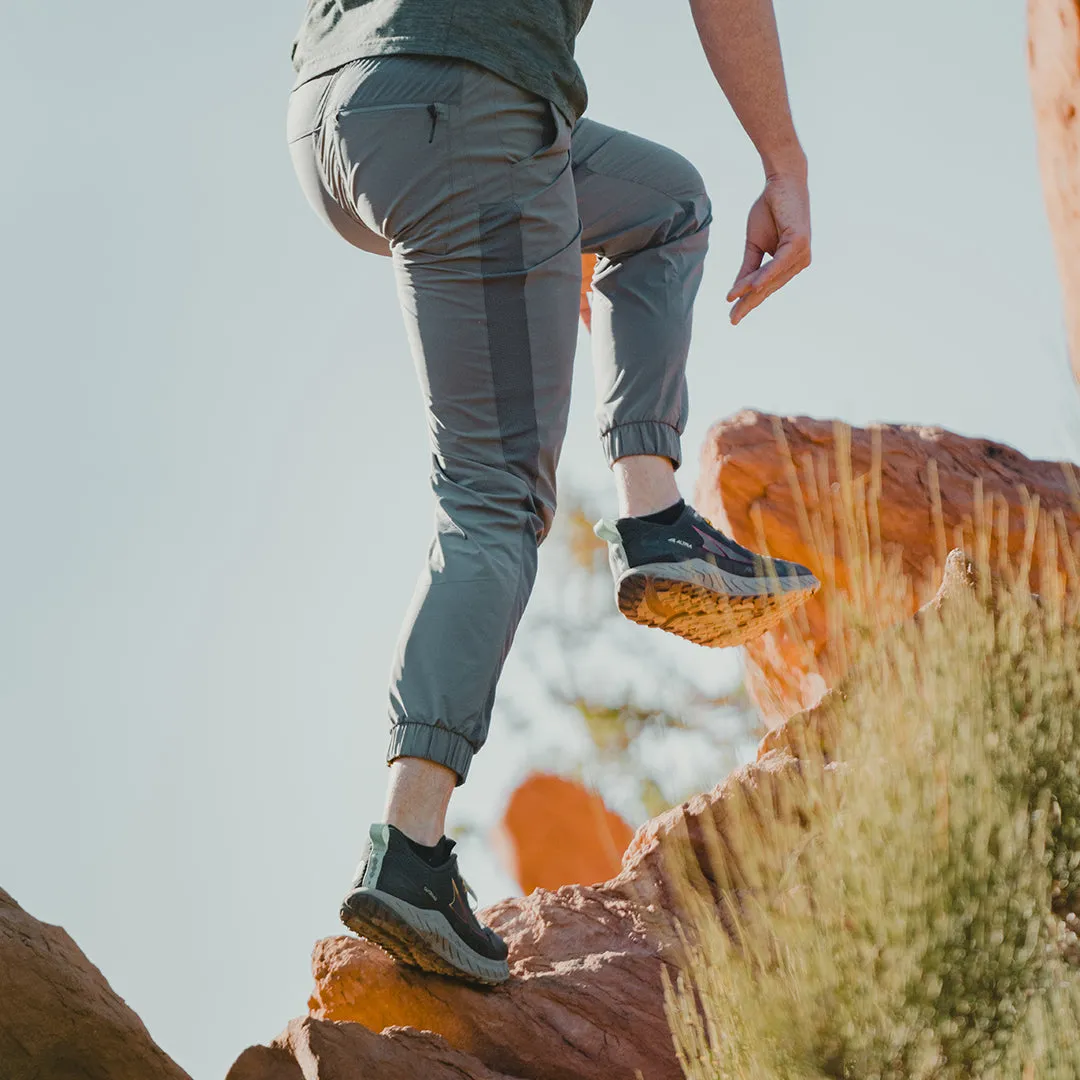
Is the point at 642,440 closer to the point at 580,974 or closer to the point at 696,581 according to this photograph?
the point at 696,581

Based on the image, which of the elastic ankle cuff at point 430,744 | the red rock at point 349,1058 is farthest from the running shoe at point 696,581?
the red rock at point 349,1058

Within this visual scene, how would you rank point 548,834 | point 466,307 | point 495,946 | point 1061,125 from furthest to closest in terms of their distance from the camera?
point 548,834, point 1061,125, point 495,946, point 466,307

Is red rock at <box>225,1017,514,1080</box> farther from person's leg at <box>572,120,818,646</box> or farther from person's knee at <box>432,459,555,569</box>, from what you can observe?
person's leg at <box>572,120,818,646</box>

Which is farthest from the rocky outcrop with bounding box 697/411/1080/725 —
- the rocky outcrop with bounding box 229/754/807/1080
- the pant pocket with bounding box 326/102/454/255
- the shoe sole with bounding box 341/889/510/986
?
the pant pocket with bounding box 326/102/454/255

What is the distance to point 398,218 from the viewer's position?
1.97m

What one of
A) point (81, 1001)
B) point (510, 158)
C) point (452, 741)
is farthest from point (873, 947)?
point (510, 158)

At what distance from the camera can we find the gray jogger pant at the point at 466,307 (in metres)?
1.91

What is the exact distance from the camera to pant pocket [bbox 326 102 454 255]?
1.91m

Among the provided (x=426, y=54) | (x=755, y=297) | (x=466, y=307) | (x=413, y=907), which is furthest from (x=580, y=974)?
(x=426, y=54)

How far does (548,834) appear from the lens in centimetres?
1002

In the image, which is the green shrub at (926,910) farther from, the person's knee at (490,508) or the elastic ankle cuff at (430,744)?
the person's knee at (490,508)

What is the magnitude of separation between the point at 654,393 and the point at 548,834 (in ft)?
26.5

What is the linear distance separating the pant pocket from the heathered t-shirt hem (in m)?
0.08

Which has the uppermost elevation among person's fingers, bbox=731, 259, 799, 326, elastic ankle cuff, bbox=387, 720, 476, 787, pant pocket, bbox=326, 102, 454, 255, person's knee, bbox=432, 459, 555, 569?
person's fingers, bbox=731, 259, 799, 326
